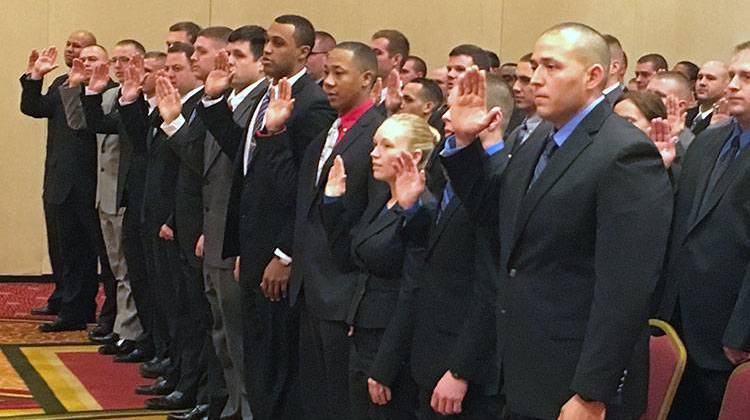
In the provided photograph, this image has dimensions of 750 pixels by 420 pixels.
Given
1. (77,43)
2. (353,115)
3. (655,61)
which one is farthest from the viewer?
(77,43)

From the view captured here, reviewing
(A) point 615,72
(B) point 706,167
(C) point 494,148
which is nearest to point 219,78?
(A) point 615,72

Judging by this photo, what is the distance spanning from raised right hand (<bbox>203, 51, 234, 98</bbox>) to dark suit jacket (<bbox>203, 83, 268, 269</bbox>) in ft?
0.47

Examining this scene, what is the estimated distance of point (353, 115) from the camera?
498cm

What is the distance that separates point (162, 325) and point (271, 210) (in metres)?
1.97

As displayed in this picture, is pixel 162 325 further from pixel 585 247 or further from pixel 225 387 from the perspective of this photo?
pixel 585 247

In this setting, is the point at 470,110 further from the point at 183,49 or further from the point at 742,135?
the point at 183,49

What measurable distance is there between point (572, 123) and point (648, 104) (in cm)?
123

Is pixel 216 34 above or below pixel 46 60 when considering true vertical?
above

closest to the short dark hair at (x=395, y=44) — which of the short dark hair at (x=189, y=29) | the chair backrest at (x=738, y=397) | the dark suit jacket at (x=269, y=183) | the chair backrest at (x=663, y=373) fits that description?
the short dark hair at (x=189, y=29)

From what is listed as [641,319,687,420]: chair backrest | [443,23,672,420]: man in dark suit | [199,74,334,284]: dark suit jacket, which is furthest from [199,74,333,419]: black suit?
[641,319,687,420]: chair backrest

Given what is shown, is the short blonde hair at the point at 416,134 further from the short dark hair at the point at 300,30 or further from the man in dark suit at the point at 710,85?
the man in dark suit at the point at 710,85

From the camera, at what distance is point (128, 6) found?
32.9 ft

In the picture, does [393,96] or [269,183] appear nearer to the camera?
[269,183]

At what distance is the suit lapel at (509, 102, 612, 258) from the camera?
3.21m
